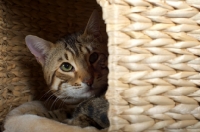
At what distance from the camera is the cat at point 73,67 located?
1287 mm

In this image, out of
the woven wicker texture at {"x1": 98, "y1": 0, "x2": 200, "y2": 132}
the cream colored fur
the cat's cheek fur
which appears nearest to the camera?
Result: the woven wicker texture at {"x1": 98, "y1": 0, "x2": 200, "y2": 132}

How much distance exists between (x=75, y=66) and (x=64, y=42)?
226 mm

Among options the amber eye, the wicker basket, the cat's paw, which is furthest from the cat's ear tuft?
the wicker basket

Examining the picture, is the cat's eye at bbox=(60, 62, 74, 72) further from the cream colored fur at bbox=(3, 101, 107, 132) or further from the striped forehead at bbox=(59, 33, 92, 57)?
the cream colored fur at bbox=(3, 101, 107, 132)

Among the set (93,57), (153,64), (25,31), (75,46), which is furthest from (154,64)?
(25,31)

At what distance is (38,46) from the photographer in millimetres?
1493

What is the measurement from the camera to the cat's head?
1299 millimetres

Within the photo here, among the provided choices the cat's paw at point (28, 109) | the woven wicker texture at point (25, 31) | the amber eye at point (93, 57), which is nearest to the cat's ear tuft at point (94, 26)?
the amber eye at point (93, 57)

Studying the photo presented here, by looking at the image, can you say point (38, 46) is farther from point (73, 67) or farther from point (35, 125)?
point (35, 125)

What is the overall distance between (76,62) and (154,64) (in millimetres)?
684

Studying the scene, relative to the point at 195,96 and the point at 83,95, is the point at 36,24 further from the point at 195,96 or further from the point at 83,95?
the point at 195,96

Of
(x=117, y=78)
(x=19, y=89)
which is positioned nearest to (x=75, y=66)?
(x=19, y=89)

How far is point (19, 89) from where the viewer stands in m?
1.60

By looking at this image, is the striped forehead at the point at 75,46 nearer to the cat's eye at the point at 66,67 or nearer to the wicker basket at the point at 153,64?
the cat's eye at the point at 66,67
